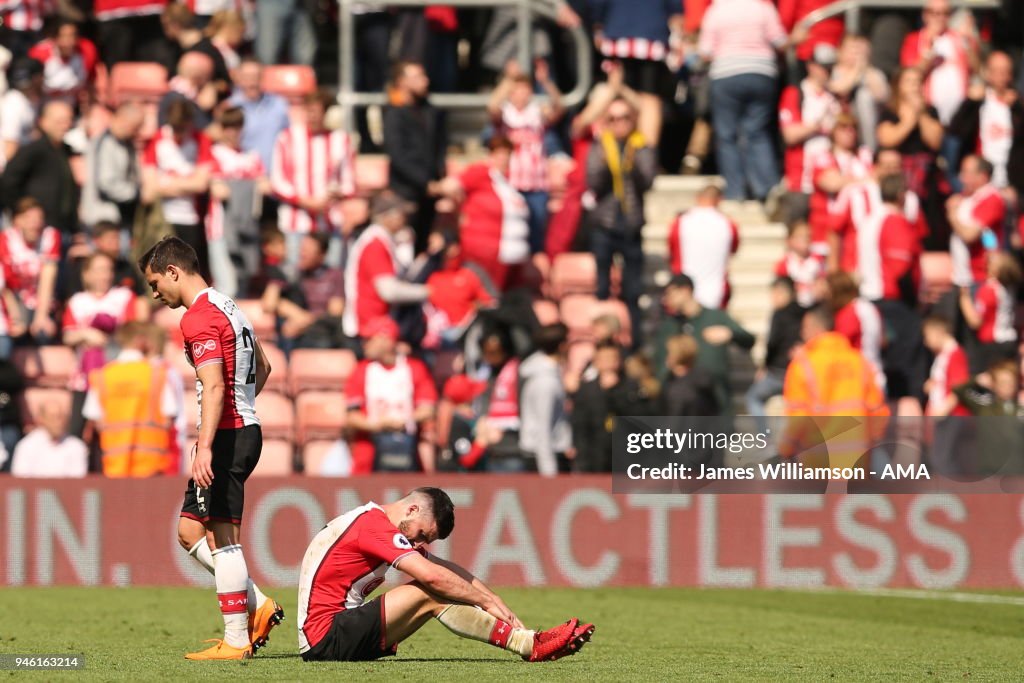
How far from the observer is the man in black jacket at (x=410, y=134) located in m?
16.5

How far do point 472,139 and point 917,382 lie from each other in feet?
16.1

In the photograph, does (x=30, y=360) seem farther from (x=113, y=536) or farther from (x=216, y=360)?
(x=216, y=360)

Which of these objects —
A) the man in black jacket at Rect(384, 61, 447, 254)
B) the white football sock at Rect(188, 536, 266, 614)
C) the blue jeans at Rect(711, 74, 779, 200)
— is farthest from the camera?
the blue jeans at Rect(711, 74, 779, 200)

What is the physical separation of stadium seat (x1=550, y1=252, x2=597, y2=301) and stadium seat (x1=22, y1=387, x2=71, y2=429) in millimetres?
4106

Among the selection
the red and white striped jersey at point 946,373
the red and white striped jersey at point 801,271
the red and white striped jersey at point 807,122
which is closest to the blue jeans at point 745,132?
the red and white striped jersey at point 807,122

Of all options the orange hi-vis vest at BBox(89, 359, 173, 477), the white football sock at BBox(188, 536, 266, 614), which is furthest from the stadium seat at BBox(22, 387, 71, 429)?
the white football sock at BBox(188, 536, 266, 614)

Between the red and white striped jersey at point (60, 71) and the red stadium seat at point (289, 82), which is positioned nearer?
the red and white striped jersey at point (60, 71)

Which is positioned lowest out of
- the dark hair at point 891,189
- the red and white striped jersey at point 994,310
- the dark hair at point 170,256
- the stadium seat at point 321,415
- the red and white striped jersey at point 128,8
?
the stadium seat at point 321,415

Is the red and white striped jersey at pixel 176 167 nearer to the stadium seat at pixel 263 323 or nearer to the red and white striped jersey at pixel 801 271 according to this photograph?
the stadium seat at pixel 263 323

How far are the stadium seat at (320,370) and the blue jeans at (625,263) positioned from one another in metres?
2.20

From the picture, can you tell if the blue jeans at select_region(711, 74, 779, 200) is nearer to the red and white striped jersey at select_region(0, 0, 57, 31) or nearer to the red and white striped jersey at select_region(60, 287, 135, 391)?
the red and white striped jersey at select_region(60, 287, 135, 391)

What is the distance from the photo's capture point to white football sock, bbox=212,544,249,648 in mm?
8844

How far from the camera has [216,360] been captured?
874cm

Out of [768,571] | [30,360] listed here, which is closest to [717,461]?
[768,571]
